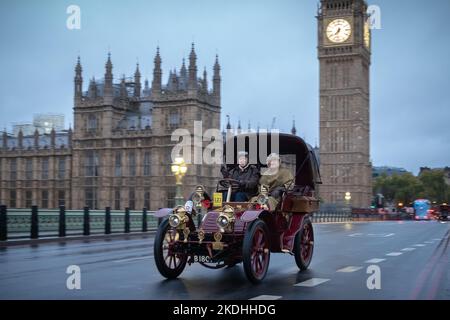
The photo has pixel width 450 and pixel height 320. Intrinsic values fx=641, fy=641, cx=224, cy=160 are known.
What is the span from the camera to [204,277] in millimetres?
9594

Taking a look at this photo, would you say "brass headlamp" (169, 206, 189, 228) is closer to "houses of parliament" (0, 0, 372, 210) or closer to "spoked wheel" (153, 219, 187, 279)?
"spoked wheel" (153, 219, 187, 279)

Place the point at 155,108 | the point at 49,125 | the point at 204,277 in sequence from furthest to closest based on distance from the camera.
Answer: the point at 49,125 → the point at 155,108 → the point at 204,277

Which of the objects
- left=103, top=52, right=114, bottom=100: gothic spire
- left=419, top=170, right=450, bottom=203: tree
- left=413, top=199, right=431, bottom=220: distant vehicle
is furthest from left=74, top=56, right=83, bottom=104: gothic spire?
left=419, top=170, right=450, bottom=203: tree

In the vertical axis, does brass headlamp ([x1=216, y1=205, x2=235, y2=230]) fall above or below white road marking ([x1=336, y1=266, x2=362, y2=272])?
above

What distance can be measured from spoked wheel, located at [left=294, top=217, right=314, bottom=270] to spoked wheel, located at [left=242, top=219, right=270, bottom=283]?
137 centimetres

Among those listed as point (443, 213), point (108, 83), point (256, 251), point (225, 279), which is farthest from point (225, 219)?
point (108, 83)

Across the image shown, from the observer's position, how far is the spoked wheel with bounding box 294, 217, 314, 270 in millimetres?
10414

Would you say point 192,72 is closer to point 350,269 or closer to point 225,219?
point 350,269

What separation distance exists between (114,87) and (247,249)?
210 feet

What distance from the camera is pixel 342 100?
329ft

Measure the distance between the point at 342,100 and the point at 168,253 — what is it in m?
93.7

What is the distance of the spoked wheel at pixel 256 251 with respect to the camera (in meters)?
8.42
